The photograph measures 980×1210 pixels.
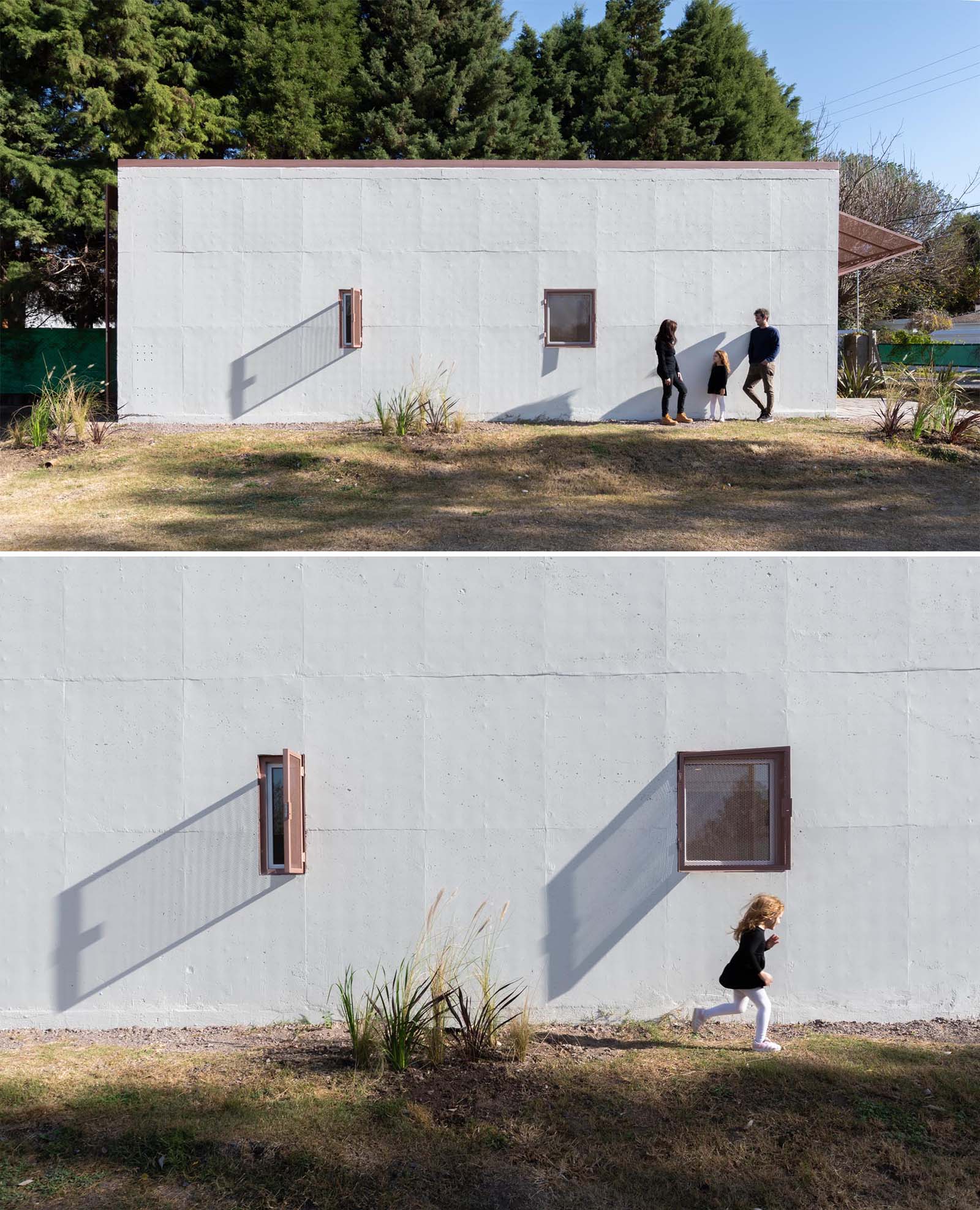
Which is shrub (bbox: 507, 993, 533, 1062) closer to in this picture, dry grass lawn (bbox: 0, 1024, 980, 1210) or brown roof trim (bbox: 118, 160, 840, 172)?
dry grass lawn (bbox: 0, 1024, 980, 1210)

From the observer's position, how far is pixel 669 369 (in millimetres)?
15055

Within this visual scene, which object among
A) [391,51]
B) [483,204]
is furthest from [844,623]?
[391,51]

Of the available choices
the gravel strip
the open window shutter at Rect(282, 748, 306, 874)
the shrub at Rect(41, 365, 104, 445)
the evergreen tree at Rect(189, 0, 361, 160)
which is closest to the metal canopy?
the shrub at Rect(41, 365, 104, 445)

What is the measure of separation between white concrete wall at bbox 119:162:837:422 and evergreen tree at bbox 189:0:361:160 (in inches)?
471

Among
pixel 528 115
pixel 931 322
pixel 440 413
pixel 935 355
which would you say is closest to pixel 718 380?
pixel 440 413

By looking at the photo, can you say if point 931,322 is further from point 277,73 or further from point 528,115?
point 277,73

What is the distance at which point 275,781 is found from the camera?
7.25 meters

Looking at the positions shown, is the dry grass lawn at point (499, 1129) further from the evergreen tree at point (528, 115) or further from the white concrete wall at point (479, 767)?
the evergreen tree at point (528, 115)

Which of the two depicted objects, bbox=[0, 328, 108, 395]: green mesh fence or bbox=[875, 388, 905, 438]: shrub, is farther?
bbox=[0, 328, 108, 395]: green mesh fence

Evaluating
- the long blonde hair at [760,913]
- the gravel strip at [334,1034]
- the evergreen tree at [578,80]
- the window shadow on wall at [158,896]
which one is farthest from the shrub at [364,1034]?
the evergreen tree at [578,80]

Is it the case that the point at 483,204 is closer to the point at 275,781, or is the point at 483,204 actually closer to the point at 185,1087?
the point at 275,781

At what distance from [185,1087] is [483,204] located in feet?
40.4

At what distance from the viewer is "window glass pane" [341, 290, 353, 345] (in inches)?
605

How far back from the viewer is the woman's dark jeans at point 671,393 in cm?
1503
